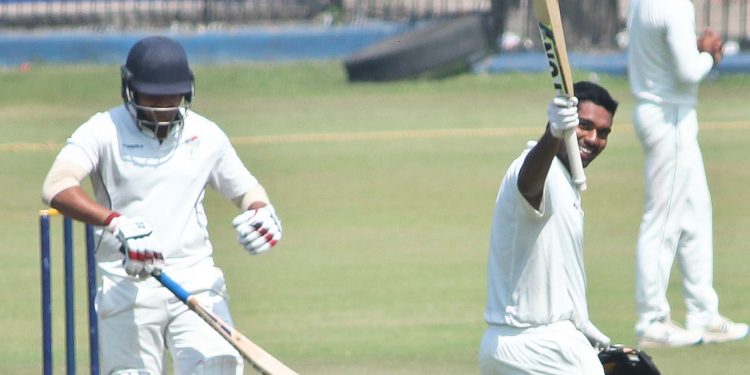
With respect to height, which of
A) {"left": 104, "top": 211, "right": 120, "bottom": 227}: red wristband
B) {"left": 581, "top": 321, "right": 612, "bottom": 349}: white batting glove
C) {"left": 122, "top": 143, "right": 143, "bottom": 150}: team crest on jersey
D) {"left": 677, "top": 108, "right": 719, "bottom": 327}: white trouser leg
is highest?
{"left": 122, "top": 143, "right": 143, "bottom": 150}: team crest on jersey

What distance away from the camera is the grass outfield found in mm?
8375

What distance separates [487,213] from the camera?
11859mm

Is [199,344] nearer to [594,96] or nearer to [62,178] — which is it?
[62,178]

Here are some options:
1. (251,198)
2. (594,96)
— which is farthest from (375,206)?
(594,96)

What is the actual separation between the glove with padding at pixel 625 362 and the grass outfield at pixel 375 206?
2111 millimetres

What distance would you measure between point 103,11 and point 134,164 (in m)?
19.5

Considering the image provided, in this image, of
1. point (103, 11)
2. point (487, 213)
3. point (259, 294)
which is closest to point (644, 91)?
point (259, 294)

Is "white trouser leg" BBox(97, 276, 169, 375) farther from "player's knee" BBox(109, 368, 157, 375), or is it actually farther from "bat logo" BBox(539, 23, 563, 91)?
"bat logo" BBox(539, 23, 563, 91)

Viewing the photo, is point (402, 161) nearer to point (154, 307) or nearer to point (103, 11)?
point (154, 307)

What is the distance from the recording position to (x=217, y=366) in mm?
5637

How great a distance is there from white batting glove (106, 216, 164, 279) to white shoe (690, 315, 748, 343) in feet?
11.8

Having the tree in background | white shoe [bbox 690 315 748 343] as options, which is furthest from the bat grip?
the tree in background

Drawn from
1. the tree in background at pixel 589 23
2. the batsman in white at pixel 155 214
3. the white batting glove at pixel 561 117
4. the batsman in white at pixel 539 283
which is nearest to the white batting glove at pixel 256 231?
the batsman in white at pixel 155 214

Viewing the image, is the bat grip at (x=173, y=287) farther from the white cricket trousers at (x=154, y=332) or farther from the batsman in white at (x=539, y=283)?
the batsman in white at (x=539, y=283)
